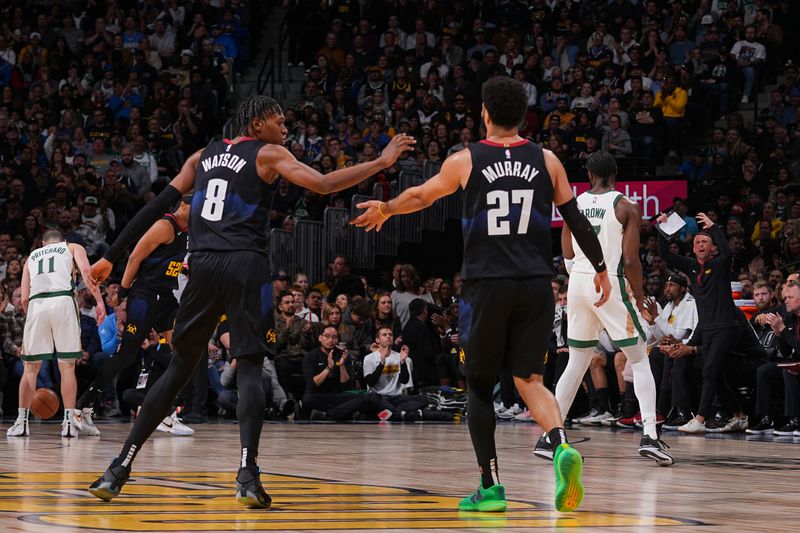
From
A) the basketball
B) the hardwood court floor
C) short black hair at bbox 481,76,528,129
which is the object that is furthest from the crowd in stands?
short black hair at bbox 481,76,528,129

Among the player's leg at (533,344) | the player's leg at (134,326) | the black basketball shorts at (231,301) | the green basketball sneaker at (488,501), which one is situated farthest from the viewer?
the player's leg at (134,326)

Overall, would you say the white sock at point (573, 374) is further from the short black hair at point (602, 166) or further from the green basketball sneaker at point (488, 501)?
the green basketball sneaker at point (488, 501)

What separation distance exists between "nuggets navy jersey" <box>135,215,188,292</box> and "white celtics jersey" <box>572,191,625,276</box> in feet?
12.6

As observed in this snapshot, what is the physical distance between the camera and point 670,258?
12.0m

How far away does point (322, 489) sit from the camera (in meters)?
6.80

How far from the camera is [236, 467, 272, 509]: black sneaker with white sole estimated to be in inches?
223

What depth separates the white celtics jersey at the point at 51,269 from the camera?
37.4ft

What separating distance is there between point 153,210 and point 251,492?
1452 mm

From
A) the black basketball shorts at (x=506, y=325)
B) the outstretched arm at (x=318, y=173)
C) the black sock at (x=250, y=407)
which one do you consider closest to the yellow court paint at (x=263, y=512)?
the black sock at (x=250, y=407)

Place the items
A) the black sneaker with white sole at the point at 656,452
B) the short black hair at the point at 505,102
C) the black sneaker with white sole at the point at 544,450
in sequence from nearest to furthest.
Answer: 1. the short black hair at the point at 505,102
2. the black sneaker with white sole at the point at 544,450
3. the black sneaker with white sole at the point at 656,452

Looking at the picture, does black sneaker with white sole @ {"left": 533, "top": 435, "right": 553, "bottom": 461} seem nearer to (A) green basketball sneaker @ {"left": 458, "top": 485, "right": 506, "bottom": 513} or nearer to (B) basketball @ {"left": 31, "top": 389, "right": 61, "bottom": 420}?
(A) green basketball sneaker @ {"left": 458, "top": 485, "right": 506, "bottom": 513}

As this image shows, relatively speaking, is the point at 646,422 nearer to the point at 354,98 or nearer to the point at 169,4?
the point at 354,98

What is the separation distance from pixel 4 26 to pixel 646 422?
18385 mm

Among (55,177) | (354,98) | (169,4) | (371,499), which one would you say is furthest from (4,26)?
(371,499)
